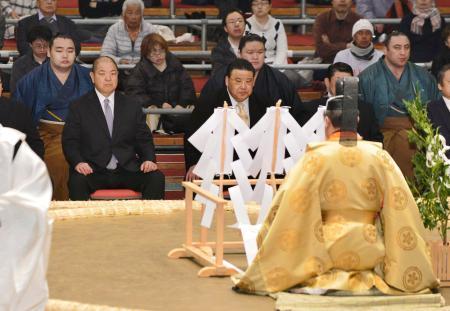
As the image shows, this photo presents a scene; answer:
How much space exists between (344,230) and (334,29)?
3.71 meters

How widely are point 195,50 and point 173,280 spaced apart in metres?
3.58

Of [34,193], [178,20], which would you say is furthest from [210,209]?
[178,20]

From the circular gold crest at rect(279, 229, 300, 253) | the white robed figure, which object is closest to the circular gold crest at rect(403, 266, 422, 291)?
the circular gold crest at rect(279, 229, 300, 253)

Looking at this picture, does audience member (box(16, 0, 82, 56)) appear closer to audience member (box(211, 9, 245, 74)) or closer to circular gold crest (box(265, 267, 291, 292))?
audience member (box(211, 9, 245, 74))

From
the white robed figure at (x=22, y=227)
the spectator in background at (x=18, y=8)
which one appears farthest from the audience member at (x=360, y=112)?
the white robed figure at (x=22, y=227)

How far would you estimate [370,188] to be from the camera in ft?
14.8

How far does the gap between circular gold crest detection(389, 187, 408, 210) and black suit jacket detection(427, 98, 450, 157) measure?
2433 millimetres

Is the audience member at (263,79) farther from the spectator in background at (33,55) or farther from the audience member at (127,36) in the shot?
the spectator in background at (33,55)

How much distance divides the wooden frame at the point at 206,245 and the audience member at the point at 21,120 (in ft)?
4.52

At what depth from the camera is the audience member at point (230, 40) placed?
761cm

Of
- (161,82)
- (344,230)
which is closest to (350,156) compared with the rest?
(344,230)

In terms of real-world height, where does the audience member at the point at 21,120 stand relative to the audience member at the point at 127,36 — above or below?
below

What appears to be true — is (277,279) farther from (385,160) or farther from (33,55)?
(33,55)

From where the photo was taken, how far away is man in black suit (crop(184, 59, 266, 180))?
662 centimetres
